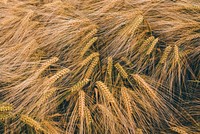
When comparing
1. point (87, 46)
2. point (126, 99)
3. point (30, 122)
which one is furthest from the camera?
point (87, 46)

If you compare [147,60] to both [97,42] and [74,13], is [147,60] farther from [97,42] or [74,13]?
[74,13]

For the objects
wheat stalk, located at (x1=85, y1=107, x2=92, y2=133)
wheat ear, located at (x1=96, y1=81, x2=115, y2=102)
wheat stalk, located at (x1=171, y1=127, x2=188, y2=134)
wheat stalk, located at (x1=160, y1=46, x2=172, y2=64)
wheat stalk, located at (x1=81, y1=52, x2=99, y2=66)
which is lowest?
wheat stalk, located at (x1=171, y1=127, x2=188, y2=134)

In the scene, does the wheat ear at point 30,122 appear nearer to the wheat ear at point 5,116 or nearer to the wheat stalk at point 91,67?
the wheat ear at point 5,116

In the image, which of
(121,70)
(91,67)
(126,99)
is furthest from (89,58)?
(126,99)

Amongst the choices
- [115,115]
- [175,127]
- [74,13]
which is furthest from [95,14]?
[175,127]

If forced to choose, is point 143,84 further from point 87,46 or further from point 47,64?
point 47,64

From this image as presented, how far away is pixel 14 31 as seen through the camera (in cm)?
185

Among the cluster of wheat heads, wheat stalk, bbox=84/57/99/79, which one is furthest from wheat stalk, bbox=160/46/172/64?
wheat stalk, bbox=84/57/99/79

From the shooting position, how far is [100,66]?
1.69 m

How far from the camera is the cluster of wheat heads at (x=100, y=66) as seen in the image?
1537 mm

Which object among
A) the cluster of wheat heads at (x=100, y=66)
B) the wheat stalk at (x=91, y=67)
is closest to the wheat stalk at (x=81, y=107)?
the cluster of wheat heads at (x=100, y=66)

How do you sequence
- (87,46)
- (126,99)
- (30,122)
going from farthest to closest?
(87,46)
(126,99)
(30,122)

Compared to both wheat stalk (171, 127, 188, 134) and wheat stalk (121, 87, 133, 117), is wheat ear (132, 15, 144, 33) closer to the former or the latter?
wheat stalk (121, 87, 133, 117)

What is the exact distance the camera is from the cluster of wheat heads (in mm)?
1537
